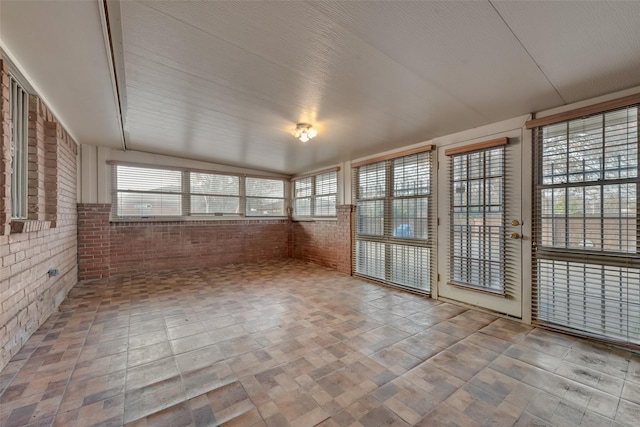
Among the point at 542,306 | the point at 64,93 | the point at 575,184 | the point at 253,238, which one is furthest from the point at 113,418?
the point at 253,238

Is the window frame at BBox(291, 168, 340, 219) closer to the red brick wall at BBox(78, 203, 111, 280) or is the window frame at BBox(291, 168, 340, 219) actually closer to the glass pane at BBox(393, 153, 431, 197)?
the glass pane at BBox(393, 153, 431, 197)

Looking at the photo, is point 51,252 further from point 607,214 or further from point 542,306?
point 607,214

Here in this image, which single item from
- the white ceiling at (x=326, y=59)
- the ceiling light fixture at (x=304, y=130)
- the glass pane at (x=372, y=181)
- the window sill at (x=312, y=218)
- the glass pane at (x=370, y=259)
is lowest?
the glass pane at (x=370, y=259)

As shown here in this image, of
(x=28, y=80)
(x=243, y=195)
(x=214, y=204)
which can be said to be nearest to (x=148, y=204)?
(x=214, y=204)

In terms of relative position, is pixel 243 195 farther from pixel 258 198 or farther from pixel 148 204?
pixel 148 204

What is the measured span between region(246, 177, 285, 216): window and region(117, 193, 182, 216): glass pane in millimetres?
1633

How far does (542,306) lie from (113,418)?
393 cm

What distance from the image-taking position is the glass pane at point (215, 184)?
5.96m

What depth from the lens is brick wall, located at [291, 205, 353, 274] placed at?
5.59 meters

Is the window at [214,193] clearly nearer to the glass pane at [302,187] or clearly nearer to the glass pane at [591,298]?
the glass pane at [302,187]

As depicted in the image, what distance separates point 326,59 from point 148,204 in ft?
16.4

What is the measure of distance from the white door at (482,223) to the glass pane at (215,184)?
4.65m

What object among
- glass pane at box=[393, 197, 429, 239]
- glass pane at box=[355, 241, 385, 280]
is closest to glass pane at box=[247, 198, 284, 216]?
glass pane at box=[355, 241, 385, 280]

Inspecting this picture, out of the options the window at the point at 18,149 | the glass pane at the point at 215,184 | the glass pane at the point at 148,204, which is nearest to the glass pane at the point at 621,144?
the window at the point at 18,149
